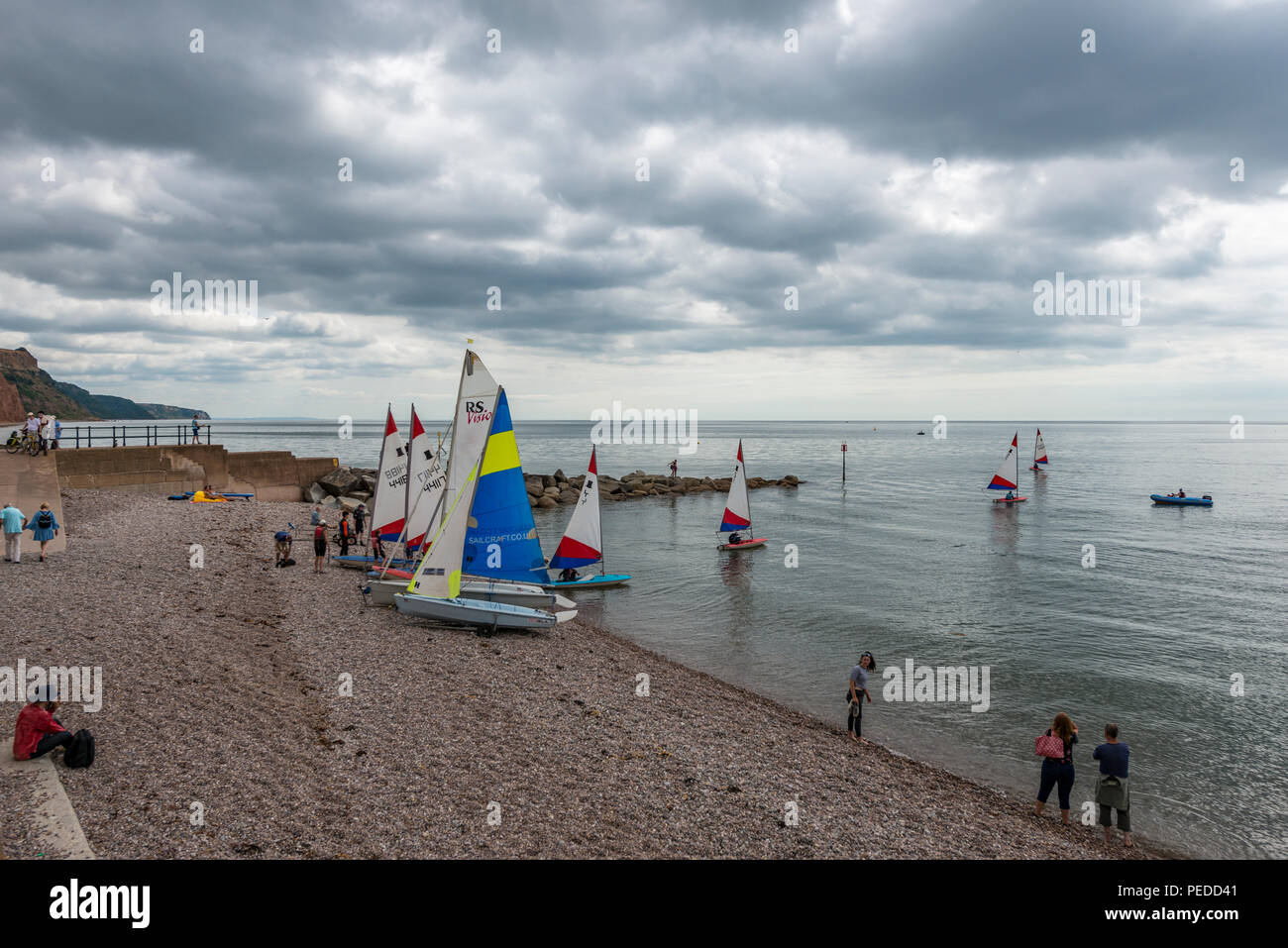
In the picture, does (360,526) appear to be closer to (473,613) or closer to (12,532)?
(12,532)

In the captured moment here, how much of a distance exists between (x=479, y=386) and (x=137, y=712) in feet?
37.3

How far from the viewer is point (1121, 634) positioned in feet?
85.0

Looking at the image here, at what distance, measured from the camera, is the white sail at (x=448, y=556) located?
2125cm

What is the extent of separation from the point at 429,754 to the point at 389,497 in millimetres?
18613

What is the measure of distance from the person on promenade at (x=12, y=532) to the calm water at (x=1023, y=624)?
19.2 metres

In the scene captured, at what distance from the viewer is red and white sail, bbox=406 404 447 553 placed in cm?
2644

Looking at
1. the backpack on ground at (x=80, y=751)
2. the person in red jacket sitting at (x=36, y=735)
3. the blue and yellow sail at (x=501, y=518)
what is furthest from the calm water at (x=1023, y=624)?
the person in red jacket sitting at (x=36, y=735)

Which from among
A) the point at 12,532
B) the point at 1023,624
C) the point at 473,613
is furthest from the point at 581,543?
the point at 12,532

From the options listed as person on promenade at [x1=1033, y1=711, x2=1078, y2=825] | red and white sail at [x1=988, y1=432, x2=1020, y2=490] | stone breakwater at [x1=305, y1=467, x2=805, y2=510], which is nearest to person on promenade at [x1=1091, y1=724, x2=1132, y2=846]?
person on promenade at [x1=1033, y1=711, x2=1078, y2=825]

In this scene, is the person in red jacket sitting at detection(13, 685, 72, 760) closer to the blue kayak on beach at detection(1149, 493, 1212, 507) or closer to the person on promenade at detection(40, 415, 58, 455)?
the person on promenade at detection(40, 415, 58, 455)

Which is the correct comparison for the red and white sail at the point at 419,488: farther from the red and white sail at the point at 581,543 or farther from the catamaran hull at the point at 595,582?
the red and white sail at the point at 581,543

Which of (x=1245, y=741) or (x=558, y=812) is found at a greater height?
(x=558, y=812)

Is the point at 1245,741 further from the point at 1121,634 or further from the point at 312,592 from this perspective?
the point at 312,592
